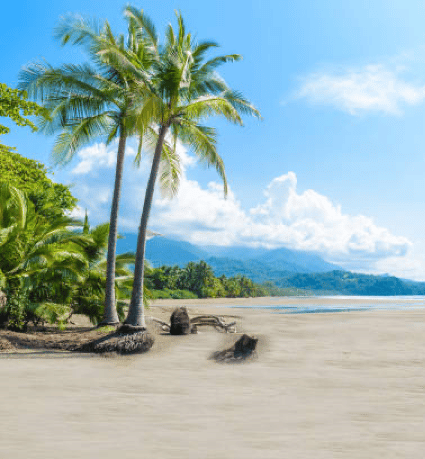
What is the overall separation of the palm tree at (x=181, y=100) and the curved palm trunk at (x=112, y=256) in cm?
105

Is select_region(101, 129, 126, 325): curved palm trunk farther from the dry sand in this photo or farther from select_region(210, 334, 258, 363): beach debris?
A: select_region(210, 334, 258, 363): beach debris

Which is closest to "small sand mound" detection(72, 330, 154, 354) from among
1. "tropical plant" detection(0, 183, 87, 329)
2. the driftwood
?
"tropical plant" detection(0, 183, 87, 329)

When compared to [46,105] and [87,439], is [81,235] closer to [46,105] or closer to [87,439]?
[46,105]

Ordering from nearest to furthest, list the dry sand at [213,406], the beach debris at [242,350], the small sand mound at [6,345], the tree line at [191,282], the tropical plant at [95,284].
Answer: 1. the dry sand at [213,406]
2. the beach debris at [242,350]
3. the small sand mound at [6,345]
4. the tropical plant at [95,284]
5. the tree line at [191,282]

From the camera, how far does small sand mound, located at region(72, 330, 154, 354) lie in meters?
11.2

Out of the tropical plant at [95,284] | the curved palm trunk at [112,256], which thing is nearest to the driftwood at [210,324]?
the tropical plant at [95,284]

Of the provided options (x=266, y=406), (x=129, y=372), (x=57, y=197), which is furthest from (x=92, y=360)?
(x=57, y=197)

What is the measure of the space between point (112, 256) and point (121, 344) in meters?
4.10

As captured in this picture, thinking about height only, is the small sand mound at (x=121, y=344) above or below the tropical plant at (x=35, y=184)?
below

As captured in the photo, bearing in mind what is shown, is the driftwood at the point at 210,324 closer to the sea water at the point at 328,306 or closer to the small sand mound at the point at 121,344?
the small sand mound at the point at 121,344

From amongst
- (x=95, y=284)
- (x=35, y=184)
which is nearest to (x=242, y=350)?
(x=95, y=284)

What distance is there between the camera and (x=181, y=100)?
1427 centimetres

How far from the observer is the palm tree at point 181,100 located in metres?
13.6

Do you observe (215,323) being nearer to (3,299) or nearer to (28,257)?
(28,257)
